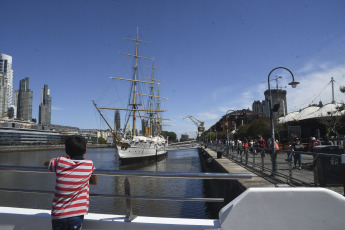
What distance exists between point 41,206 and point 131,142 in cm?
2656

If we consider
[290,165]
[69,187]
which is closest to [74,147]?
[69,187]

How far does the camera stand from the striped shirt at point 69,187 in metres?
2.48

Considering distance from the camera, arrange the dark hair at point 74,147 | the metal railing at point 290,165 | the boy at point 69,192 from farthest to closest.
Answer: the metal railing at point 290,165, the dark hair at point 74,147, the boy at point 69,192

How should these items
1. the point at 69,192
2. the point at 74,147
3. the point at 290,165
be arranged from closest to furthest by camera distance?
the point at 69,192 < the point at 74,147 < the point at 290,165

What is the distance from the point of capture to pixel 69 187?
2.50m

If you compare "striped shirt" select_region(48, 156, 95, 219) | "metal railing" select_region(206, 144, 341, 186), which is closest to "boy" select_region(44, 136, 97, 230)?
"striped shirt" select_region(48, 156, 95, 219)

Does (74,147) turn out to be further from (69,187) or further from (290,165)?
(290,165)

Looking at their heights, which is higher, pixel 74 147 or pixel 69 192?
pixel 74 147

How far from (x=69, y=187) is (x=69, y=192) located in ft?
0.16

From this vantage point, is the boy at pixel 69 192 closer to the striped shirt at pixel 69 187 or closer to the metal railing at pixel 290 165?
the striped shirt at pixel 69 187

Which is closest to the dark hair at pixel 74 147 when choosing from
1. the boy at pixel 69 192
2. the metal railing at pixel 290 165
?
the boy at pixel 69 192

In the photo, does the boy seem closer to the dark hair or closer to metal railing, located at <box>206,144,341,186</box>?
the dark hair

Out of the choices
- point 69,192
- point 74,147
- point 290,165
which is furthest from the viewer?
point 290,165

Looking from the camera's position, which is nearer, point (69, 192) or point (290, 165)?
point (69, 192)
